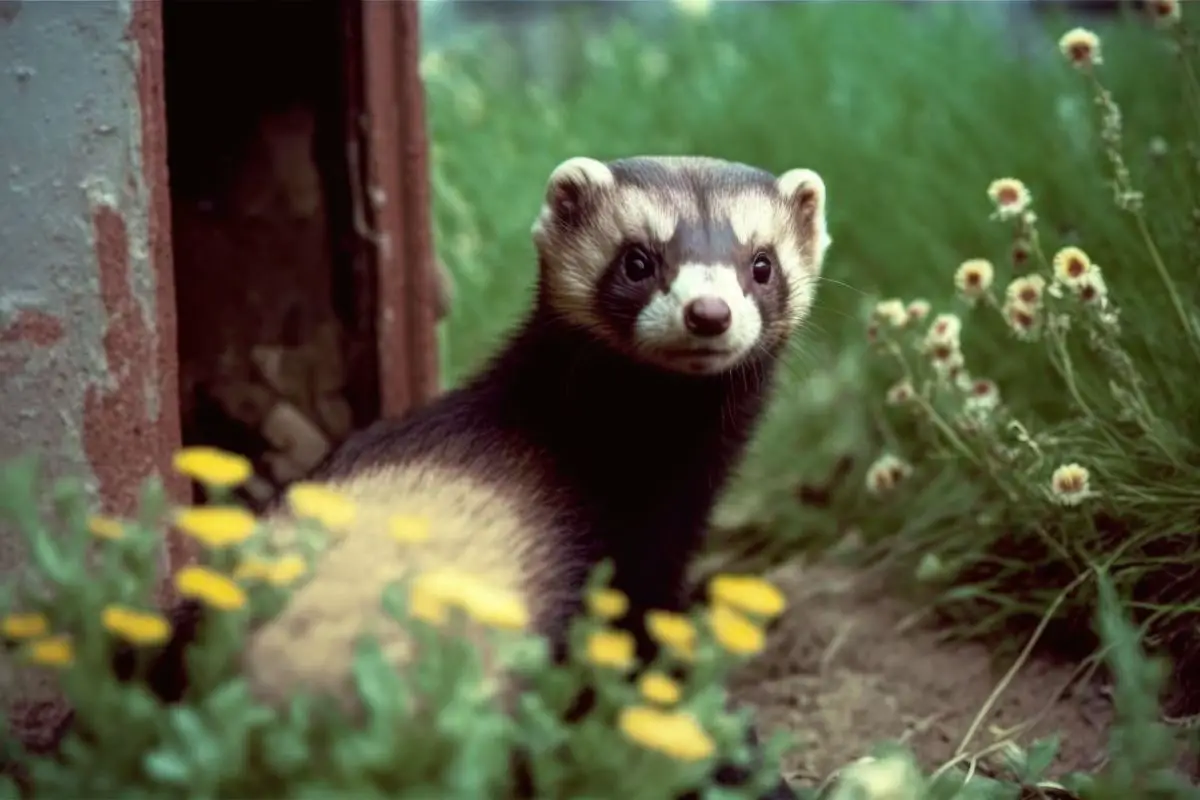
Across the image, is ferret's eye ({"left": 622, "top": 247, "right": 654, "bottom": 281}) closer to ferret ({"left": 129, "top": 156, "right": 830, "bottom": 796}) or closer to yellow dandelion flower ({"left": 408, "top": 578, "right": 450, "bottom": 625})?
ferret ({"left": 129, "top": 156, "right": 830, "bottom": 796})

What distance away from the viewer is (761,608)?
1838 millimetres

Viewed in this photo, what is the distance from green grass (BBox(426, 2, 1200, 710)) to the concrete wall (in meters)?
1.63

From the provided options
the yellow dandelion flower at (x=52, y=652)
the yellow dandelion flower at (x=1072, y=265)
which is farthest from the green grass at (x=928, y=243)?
the yellow dandelion flower at (x=52, y=652)

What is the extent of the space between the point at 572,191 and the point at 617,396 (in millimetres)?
470

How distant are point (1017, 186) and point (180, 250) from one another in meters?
2.27

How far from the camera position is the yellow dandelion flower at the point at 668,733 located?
1.68m

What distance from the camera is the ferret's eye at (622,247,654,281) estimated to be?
2994mm

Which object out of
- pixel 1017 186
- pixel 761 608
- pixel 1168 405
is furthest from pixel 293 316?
pixel 761 608

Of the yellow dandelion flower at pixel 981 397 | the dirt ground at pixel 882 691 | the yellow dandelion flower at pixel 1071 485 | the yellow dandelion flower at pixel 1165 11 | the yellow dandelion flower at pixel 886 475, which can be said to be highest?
the yellow dandelion flower at pixel 1165 11

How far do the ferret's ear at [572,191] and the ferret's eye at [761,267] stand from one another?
34 centimetres

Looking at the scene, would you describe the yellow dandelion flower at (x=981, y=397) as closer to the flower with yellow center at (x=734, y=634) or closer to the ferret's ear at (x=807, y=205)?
the ferret's ear at (x=807, y=205)

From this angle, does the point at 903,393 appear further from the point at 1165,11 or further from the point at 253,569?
the point at 253,569

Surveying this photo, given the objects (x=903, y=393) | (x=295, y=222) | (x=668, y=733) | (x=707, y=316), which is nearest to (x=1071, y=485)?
(x=903, y=393)

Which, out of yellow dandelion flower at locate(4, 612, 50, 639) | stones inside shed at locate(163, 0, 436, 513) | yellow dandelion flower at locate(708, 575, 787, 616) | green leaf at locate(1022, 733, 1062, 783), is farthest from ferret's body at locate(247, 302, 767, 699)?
stones inside shed at locate(163, 0, 436, 513)
